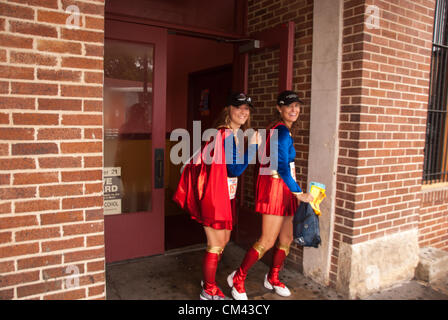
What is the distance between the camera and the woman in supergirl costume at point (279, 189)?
10.3 ft

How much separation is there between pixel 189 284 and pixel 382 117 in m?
2.62

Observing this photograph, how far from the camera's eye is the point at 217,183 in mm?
2938

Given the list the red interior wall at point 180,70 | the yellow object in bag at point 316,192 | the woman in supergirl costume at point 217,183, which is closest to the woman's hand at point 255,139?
the woman in supergirl costume at point 217,183

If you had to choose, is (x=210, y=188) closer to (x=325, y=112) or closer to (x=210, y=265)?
(x=210, y=265)

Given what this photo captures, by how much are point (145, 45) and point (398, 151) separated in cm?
303

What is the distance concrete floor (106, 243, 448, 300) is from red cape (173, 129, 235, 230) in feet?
3.15

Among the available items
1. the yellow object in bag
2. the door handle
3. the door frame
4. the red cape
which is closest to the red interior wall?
the door frame

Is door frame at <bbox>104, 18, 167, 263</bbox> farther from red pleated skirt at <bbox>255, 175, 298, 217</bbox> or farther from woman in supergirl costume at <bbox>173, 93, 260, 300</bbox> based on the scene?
red pleated skirt at <bbox>255, 175, 298, 217</bbox>

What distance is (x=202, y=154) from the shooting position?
302 cm

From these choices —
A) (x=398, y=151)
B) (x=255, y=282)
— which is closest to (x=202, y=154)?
(x=255, y=282)

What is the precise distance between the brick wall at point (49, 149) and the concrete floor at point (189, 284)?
4.53 feet

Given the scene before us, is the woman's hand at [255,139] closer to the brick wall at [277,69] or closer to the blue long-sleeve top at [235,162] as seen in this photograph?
the blue long-sleeve top at [235,162]

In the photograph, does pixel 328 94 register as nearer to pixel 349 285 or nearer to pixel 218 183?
pixel 218 183
